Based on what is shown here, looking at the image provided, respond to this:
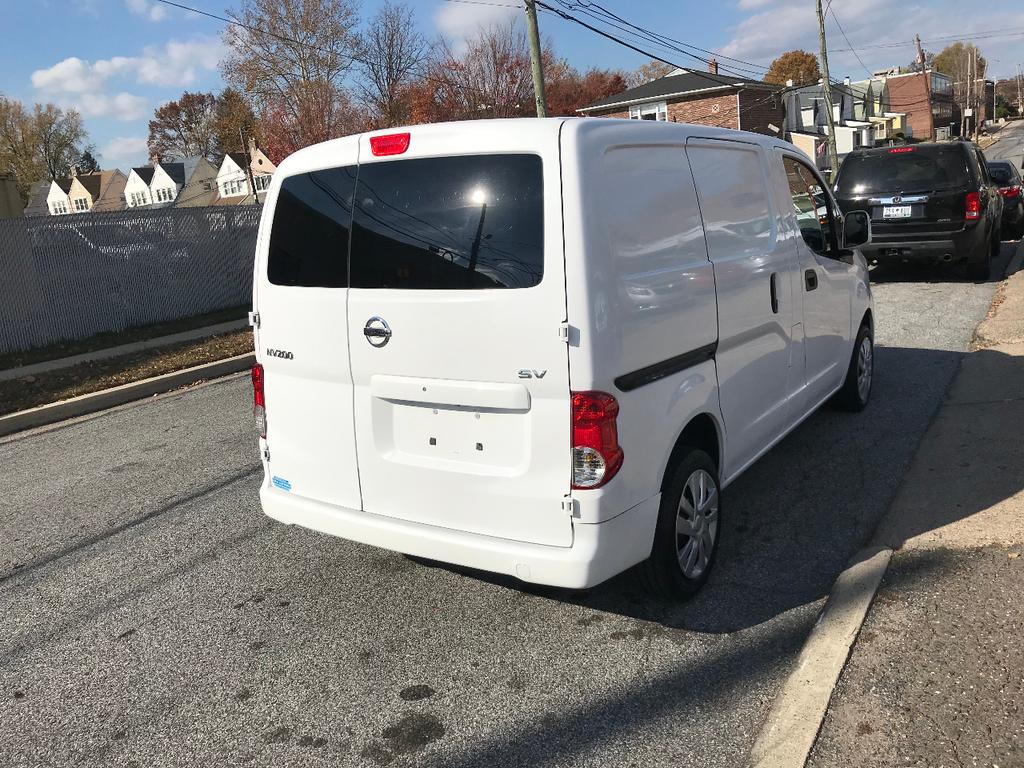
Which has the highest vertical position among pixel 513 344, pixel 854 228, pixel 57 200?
pixel 57 200

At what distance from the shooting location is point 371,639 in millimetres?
3598

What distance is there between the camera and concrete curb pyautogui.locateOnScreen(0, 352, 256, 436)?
27.8 ft

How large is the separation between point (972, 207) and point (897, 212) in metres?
0.94

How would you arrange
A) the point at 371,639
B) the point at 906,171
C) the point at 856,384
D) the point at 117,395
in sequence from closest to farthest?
the point at 371,639, the point at 856,384, the point at 117,395, the point at 906,171

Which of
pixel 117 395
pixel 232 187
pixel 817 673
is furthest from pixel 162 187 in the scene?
pixel 817 673

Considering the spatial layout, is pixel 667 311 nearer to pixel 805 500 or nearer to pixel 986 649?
pixel 986 649

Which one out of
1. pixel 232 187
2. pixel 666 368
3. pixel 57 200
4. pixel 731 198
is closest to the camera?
pixel 666 368

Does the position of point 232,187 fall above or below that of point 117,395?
above

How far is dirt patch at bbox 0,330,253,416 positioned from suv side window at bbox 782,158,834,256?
7597 mm

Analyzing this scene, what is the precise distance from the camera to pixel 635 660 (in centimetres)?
332

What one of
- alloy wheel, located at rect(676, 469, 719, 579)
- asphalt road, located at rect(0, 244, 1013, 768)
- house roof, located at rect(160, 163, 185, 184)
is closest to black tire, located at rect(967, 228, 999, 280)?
asphalt road, located at rect(0, 244, 1013, 768)

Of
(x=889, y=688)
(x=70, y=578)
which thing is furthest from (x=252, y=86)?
(x=889, y=688)

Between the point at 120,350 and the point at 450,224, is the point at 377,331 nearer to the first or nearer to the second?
the point at 450,224

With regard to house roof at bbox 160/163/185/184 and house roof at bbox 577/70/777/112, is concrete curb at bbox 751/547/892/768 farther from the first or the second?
house roof at bbox 160/163/185/184
